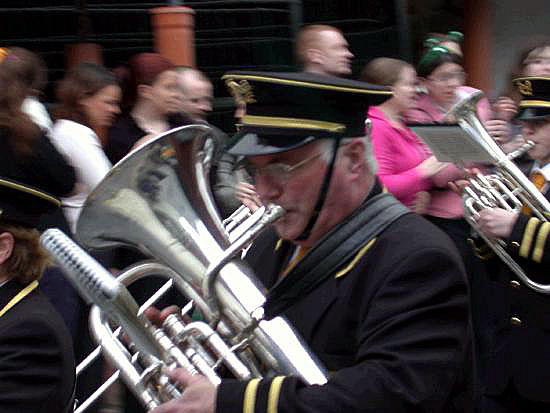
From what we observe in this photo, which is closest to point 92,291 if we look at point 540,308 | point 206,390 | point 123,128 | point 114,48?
point 206,390

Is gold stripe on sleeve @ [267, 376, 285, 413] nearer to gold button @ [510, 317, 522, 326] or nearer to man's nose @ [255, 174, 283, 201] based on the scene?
man's nose @ [255, 174, 283, 201]

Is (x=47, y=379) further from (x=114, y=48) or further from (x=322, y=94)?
(x=114, y=48)

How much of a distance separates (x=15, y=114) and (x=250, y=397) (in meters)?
2.29

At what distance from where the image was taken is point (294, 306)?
2.38 m

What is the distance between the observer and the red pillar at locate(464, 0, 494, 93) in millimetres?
9641

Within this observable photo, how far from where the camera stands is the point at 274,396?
2.16 m

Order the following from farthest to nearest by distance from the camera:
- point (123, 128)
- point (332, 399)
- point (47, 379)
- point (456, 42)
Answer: point (456, 42)
point (123, 128)
point (47, 379)
point (332, 399)

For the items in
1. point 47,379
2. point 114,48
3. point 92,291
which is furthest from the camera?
point 114,48

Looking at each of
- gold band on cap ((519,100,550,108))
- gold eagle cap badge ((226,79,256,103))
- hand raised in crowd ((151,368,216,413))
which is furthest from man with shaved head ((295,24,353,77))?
hand raised in crowd ((151,368,216,413))

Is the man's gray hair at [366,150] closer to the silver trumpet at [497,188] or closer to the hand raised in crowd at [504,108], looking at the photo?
the silver trumpet at [497,188]

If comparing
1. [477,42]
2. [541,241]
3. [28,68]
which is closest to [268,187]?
[541,241]

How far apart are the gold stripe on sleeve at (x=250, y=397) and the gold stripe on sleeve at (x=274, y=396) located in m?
0.03

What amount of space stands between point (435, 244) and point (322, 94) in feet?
1.24

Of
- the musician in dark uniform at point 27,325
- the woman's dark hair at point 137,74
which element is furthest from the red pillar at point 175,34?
the musician in dark uniform at point 27,325
